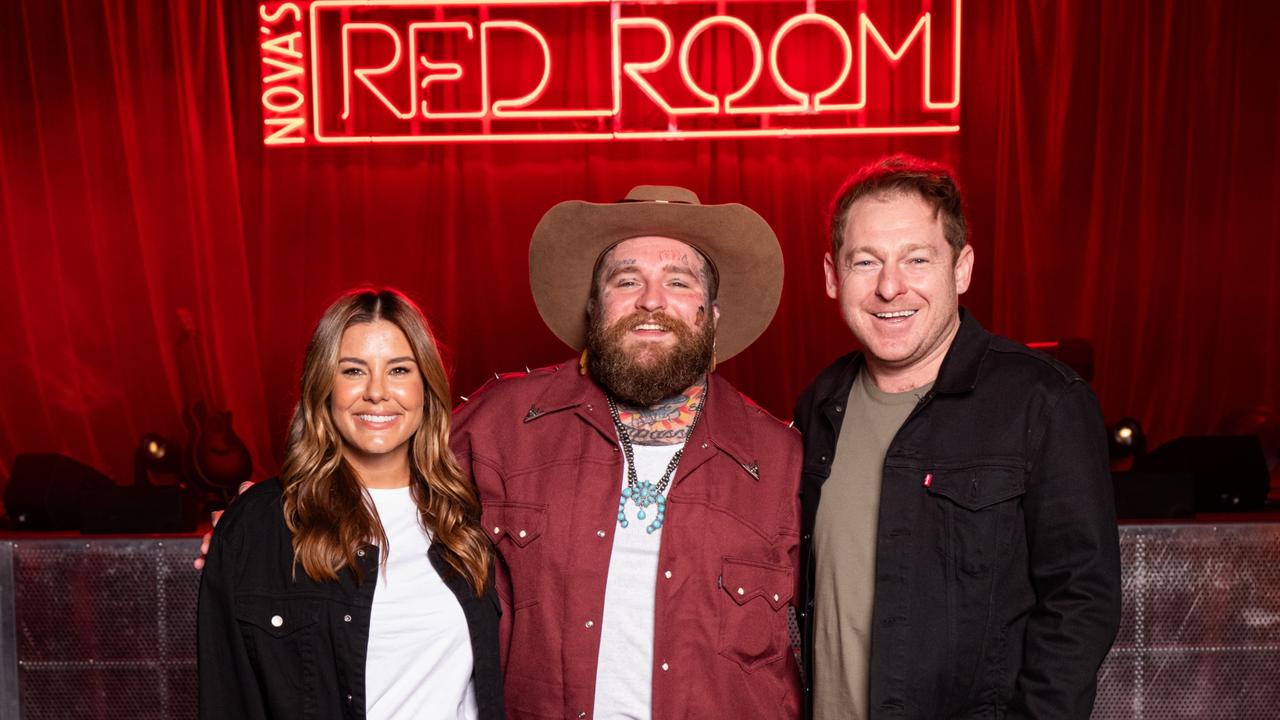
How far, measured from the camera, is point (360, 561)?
1831 mm

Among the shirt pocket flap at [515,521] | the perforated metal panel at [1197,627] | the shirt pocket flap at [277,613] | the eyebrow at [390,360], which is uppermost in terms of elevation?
the eyebrow at [390,360]

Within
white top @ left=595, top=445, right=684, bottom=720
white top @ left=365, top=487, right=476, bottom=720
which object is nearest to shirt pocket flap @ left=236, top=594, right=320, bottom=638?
white top @ left=365, top=487, right=476, bottom=720

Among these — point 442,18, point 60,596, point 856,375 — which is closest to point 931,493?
point 856,375

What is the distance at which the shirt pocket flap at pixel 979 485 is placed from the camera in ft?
5.72

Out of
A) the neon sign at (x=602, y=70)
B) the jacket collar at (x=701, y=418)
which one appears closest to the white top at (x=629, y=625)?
the jacket collar at (x=701, y=418)

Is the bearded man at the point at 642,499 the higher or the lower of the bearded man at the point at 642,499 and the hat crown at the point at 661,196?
the lower

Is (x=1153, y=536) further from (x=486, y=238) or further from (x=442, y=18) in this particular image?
(x=442, y=18)

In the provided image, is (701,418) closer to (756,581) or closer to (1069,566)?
(756,581)

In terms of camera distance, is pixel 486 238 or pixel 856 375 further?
pixel 486 238

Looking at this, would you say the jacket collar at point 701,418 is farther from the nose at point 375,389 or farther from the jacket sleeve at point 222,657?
the jacket sleeve at point 222,657

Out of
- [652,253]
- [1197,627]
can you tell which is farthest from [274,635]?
[1197,627]

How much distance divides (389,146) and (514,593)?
4.89m

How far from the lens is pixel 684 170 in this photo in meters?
6.33

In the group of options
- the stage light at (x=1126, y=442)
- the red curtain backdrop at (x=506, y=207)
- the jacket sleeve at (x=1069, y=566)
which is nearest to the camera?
the jacket sleeve at (x=1069, y=566)
